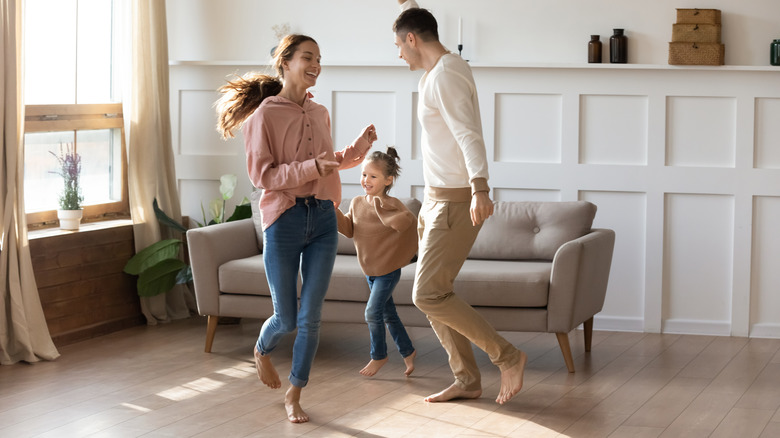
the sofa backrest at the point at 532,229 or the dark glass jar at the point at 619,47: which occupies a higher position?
the dark glass jar at the point at 619,47

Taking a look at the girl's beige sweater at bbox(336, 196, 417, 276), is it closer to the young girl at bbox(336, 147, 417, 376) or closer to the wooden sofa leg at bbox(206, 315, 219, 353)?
the young girl at bbox(336, 147, 417, 376)

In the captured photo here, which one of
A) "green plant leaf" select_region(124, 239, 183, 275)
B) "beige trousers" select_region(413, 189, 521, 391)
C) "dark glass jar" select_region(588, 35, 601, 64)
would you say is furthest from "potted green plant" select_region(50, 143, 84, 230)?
"dark glass jar" select_region(588, 35, 601, 64)

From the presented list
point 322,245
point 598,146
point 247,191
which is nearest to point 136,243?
point 247,191

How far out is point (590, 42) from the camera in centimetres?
539

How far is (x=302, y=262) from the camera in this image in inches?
140

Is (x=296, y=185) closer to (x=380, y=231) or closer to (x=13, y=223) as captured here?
(x=380, y=231)

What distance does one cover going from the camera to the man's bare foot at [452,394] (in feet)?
12.9

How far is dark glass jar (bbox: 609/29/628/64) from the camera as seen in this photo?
534 centimetres

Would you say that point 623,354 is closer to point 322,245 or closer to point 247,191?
point 322,245

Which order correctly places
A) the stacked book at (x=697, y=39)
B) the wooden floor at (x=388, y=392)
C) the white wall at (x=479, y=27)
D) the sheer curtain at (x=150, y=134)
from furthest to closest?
1. the sheer curtain at (x=150, y=134)
2. the white wall at (x=479, y=27)
3. the stacked book at (x=697, y=39)
4. the wooden floor at (x=388, y=392)

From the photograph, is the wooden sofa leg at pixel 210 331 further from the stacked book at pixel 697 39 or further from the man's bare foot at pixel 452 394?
the stacked book at pixel 697 39

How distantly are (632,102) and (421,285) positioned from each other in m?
2.30

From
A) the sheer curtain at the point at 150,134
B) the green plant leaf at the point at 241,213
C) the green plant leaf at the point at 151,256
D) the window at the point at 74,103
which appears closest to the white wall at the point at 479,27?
the sheer curtain at the point at 150,134

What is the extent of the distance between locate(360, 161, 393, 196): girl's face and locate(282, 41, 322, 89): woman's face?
73 centimetres
